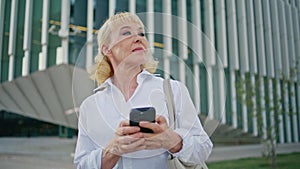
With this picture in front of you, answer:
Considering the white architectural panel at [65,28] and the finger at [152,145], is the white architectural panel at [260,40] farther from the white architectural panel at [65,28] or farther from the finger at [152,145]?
the finger at [152,145]

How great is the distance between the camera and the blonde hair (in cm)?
90

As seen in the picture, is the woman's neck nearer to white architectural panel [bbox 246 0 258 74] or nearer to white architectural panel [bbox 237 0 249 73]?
white architectural panel [bbox 237 0 249 73]

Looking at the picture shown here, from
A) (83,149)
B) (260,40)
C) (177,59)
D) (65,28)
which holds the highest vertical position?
(260,40)

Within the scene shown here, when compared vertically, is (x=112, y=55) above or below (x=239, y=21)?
below

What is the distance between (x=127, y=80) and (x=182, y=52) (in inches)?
6.9

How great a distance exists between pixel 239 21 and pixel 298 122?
5.79m

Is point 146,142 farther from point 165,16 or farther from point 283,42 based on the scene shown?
point 283,42

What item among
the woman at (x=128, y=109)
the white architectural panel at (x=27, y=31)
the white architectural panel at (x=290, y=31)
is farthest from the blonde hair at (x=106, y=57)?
the white architectural panel at (x=290, y=31)

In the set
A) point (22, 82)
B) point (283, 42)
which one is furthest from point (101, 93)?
point (283, 42)

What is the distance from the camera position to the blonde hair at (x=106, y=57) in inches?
35.4

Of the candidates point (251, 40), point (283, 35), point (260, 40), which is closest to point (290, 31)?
point (283, 35)

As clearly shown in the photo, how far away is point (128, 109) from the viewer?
86cm

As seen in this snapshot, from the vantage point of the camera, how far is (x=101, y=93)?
0.97m

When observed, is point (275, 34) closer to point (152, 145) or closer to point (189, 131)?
point (189, 131)
